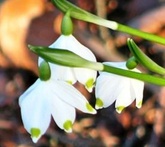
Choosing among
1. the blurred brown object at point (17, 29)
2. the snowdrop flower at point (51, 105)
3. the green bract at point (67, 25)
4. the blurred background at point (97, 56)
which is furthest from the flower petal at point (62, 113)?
the blurred brown object at point (17, 29)

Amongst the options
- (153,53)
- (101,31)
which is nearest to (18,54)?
(101,31)

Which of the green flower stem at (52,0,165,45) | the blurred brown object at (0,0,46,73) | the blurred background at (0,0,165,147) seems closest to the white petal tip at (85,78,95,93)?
the green flower stem at (52,0,165,45)

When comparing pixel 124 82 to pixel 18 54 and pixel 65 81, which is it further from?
pixel 18 54

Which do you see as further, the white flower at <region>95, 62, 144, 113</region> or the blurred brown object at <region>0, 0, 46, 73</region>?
the blurred brown object at <region>0, 0, 46, 73</region>

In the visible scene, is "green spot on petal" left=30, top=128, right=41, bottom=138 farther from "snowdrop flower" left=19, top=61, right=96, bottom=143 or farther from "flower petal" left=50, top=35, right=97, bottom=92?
"flower petal" left=50, top=35, right=97, bottom=92

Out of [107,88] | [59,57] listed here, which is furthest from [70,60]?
[107,88]

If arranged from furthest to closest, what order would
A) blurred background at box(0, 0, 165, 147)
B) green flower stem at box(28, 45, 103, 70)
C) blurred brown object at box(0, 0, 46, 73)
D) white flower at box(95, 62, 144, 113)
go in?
blurred brown object at box(0, 0, 46, 73) → blurred background at box(0, 0, 165, 147) → white flower at box(95, 62, 144, 113) → green flower stem at box(28, 45, 103, 70)

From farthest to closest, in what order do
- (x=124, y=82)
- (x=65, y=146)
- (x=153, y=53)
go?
(x=153, y=53) → (x=65, y=146) → (x=124, y=82)

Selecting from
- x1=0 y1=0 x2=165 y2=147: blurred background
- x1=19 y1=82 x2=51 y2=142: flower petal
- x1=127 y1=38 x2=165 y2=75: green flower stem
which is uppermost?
x1=127 y1=38 x2=165 y2=75: green flower stem
